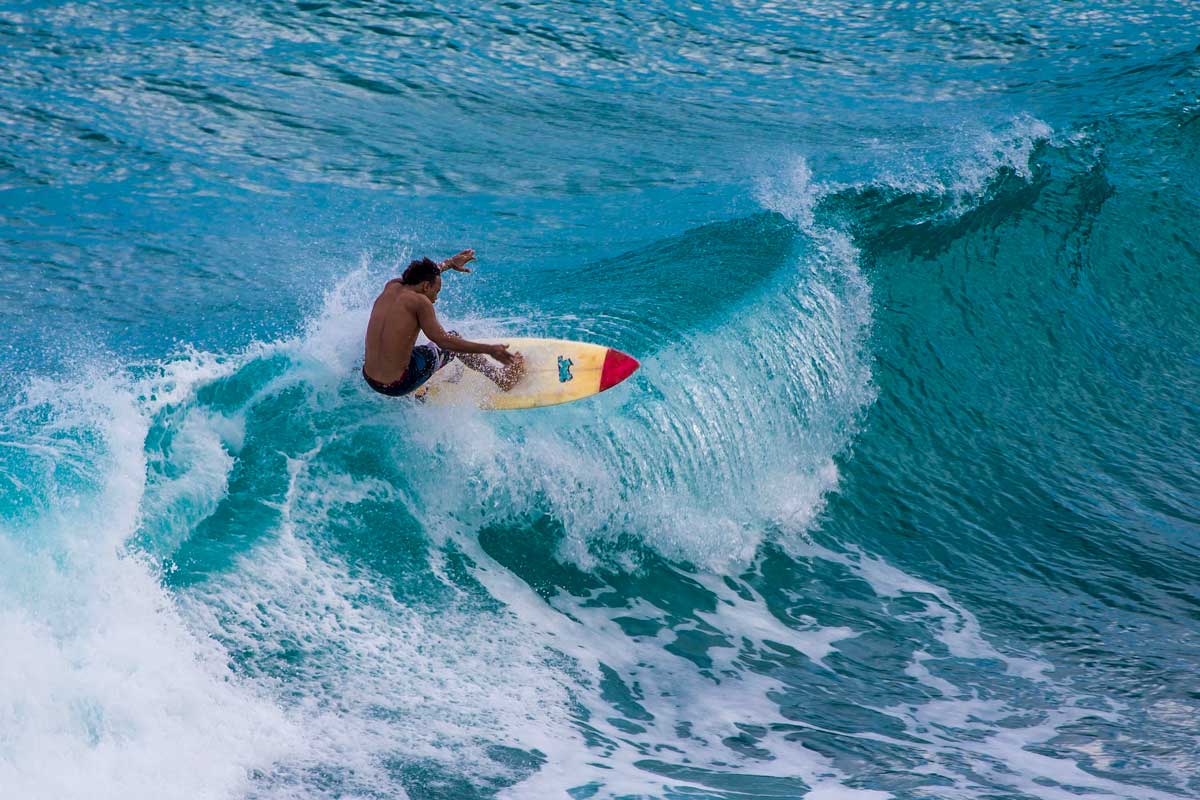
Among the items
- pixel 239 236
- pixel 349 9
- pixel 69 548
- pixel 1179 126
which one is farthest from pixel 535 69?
pixel 69 548

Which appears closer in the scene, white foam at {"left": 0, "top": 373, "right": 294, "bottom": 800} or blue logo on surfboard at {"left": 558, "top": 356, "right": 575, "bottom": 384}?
white foam at {"left": 0, "top": 373, "right": 294, "bottom": 800}

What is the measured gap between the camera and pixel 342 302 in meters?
9.27

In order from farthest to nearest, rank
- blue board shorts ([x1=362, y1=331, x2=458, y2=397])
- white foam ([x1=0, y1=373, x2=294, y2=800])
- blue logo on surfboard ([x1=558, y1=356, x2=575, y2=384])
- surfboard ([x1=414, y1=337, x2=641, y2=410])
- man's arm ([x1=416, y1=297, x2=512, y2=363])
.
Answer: blue logo on surfboard ([x1=558, y1=356, x2=575, y2=384]) → surfboard ([x1=414, y1=337, x2=641, y2=410]) → blue board shorts ([x1=362, y1=331, x2=458, y2=397]) → man's arm ([x1=416, y1=297, x2=512, y2=363]) → white foam ([x1=0, y1=373, x2=294, y2=800])

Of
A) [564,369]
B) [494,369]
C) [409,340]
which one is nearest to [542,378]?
[564,369]

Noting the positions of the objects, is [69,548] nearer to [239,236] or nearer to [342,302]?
[342,302]

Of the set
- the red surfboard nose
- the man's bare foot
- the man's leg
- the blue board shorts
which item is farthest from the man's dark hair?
the red surfboard nose

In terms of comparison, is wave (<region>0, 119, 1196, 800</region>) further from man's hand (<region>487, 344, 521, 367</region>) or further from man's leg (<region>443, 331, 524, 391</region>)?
man's hand (<region>487, 344, 521, 367</region>)

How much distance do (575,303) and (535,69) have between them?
23.3ft

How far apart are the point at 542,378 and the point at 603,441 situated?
0.67m

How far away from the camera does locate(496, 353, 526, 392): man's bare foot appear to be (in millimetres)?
8156

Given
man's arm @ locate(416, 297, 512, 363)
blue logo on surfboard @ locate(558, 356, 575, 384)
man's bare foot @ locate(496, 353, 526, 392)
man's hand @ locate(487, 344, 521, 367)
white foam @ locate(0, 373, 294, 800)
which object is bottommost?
white foam @ locate(0, 373, 294, 800)

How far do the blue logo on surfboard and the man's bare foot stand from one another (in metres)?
0.29

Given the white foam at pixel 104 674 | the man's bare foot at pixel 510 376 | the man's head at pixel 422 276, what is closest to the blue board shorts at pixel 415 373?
the man's head at pixel 422 276

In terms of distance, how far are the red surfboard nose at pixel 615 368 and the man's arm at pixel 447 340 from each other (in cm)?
80
